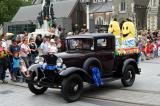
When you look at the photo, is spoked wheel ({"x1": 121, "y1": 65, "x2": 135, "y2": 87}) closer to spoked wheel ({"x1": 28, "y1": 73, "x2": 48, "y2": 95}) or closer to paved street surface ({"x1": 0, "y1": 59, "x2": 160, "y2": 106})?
paved street surface ({"x1": 0, "y1": 59, "x2": 160, "y2": 106})

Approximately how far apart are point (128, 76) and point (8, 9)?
63.7m

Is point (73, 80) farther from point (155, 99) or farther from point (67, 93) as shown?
point (155, 99)

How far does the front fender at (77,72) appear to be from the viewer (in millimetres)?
9656

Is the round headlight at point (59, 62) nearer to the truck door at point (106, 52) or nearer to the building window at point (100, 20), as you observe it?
the truck door at point (106, 52)

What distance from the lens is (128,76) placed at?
11.9 m

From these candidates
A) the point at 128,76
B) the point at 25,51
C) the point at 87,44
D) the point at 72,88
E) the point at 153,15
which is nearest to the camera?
the point at 72,88

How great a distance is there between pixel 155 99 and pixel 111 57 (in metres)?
2.12

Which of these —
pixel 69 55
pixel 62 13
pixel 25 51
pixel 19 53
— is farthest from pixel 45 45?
pixel 62 13

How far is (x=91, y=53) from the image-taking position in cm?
1072

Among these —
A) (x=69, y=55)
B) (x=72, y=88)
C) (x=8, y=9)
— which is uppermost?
(x=8, y=9)

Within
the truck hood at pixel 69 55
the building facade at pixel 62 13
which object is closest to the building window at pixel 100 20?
the building facade at pixel 62 13

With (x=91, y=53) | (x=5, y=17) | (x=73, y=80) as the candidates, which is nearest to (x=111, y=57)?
(x=91, y=53)

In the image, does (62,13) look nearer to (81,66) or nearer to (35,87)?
(35,87)

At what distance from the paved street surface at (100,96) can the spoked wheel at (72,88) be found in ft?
0.57
